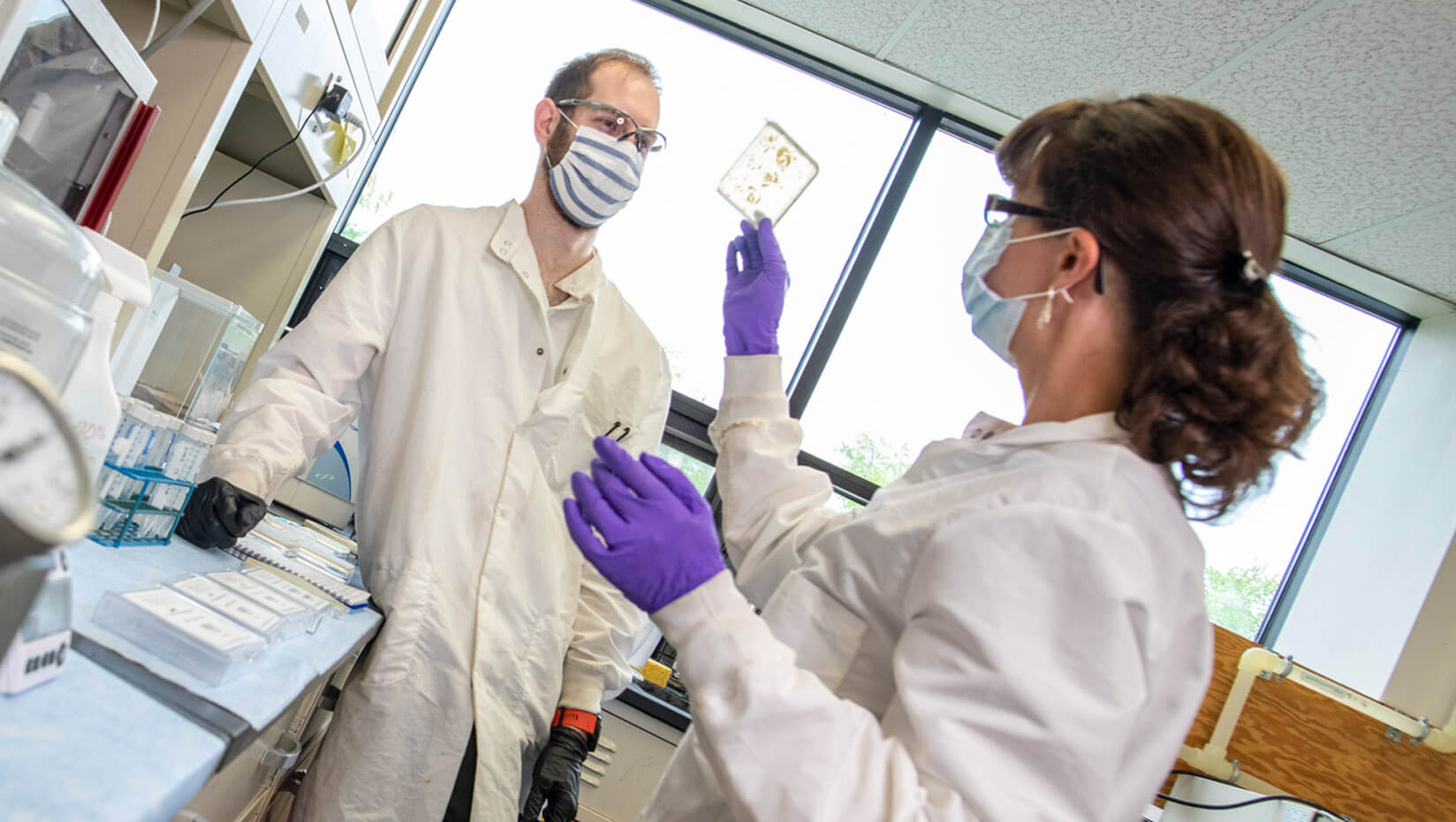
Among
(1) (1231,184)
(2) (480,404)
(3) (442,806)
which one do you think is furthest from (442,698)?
(1) (1231,184)

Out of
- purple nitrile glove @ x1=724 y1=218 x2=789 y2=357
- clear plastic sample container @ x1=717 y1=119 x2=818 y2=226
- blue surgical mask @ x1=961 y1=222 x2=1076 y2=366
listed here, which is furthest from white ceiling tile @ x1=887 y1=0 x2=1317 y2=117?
blue surgical mask @ x1=961 y1=222 x2=1076 y2=366

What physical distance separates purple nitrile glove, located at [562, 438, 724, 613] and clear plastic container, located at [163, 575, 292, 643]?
0.29 m

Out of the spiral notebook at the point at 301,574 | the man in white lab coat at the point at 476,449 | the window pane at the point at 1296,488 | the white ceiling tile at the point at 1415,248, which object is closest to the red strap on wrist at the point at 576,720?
the man in white lab coat at the point at 476,449

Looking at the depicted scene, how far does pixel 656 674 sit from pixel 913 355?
1.41 metres

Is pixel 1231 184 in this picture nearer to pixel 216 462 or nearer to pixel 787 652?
pixel 787 652

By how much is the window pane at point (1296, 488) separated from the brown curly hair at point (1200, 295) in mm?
2573

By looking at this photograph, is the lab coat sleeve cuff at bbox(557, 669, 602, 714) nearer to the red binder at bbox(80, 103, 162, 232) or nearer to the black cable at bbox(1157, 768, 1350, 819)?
the red binder at bbox(80, 103, 162, 232)

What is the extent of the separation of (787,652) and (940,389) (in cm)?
236

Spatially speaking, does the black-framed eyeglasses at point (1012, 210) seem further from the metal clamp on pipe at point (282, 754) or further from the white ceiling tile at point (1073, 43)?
the white ceiling tile at point (1073, 43)

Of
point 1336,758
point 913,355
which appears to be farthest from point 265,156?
point 1336,758

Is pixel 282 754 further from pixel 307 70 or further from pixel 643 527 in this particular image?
pixel 307 70

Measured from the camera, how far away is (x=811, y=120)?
9.89 ft

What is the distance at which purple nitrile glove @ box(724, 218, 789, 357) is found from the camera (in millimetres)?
1354

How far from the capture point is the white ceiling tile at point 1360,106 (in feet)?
6.48
